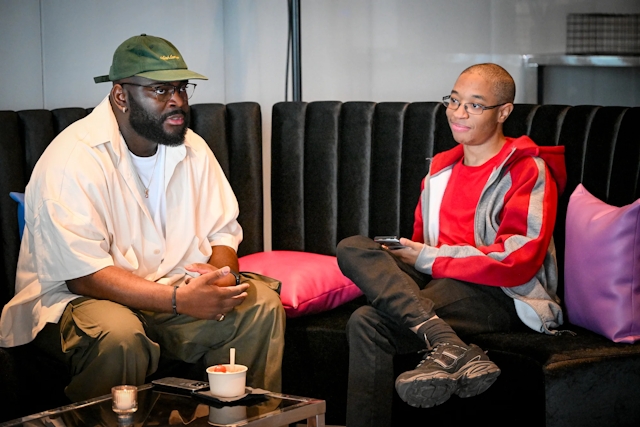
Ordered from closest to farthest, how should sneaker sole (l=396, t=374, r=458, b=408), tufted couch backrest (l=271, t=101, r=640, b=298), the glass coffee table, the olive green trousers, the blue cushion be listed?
the glass coffee table
sneaker sole (l=396, t=374, r=458, b=408)
the olive green trousers
the blue cushion
tufted couch backrest (l=271, t=101, r=640, b=298)

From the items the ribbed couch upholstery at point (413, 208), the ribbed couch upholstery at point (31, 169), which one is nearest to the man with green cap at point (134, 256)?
the ribbed couch upholstery at point (31, 169)

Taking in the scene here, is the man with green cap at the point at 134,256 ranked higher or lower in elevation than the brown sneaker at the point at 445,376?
higher

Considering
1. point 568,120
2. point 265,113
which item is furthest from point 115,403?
point 265,113

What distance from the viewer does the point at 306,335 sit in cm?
283

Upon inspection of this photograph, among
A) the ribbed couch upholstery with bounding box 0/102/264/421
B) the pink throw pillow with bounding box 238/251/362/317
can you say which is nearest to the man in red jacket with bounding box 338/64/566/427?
the pink throw pillow with bounding box 238/251/362/317

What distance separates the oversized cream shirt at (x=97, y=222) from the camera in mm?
2453

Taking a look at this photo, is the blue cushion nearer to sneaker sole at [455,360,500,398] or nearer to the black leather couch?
the black leather couch

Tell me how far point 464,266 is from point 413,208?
649 millimetres

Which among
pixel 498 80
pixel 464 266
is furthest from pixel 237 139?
pixel 464 266

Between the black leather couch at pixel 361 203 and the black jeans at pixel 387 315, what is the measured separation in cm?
9

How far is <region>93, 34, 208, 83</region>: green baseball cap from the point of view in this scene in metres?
2.68

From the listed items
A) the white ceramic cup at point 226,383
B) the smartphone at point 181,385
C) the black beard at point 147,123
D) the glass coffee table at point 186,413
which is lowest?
the glass coffee table at point 186,413

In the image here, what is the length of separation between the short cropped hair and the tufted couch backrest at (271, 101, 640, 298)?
0.24 m

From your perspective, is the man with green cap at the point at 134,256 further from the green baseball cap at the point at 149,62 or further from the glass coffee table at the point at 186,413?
the glass coffee table at the point at 186,413
